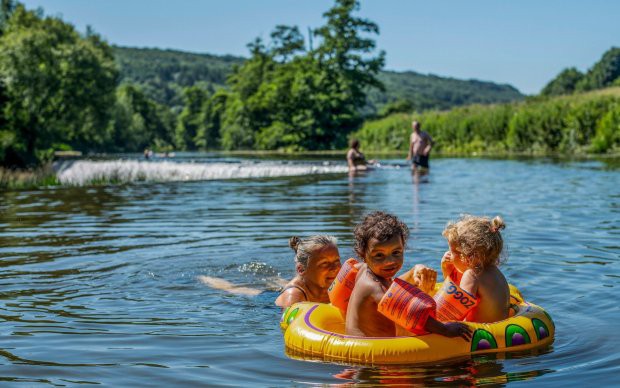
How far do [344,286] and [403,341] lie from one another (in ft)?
2.58

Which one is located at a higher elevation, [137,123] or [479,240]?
[137,123]

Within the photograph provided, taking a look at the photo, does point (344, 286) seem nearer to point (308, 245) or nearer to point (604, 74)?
point (308, 245)

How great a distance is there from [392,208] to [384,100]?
534 ft

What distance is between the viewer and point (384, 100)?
175 metres

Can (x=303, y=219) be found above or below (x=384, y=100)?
below

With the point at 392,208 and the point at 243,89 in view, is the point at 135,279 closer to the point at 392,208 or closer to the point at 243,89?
the point at 392,208

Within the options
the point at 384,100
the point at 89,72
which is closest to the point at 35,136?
the point at 89,72

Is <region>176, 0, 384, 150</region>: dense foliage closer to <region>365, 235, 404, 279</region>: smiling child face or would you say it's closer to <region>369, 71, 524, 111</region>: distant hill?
<region>365, 235, 404, 279</region>: smiling child face

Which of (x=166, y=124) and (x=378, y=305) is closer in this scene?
(x=378, y=305)

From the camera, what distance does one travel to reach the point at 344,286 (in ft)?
18.8

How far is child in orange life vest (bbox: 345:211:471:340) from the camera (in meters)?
5.04

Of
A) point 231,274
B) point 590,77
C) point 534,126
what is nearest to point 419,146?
point 231,274

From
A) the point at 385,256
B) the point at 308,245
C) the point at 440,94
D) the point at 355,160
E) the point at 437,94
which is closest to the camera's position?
the point at 385,256

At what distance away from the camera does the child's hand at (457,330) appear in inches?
205
